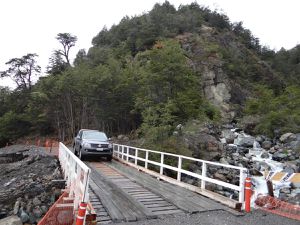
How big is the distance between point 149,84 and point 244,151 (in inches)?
397

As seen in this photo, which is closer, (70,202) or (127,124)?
(70,202)

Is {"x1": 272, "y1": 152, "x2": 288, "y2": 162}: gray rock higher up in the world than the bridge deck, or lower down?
higher up

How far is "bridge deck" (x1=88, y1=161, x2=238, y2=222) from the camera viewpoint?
8.38 meters

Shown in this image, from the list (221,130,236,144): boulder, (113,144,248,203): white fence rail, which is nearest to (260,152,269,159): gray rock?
(113,144,248,203): white fence rail

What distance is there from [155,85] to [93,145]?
1149cm

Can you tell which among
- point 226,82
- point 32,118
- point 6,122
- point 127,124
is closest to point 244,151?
point 127,124

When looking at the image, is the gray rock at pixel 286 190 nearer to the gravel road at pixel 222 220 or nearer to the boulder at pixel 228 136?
Answer: the gravel road at pixel 222 220

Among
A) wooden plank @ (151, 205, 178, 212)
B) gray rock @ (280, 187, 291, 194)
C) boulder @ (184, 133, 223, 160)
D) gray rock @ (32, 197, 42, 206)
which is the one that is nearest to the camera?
wooden plank @ (151, 205, 178, 212)

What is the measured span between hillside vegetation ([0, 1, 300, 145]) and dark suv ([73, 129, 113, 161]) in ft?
10.5

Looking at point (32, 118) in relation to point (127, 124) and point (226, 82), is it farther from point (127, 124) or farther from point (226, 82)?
point (226, 82)

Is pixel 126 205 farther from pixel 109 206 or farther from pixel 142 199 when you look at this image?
pixel 142 199

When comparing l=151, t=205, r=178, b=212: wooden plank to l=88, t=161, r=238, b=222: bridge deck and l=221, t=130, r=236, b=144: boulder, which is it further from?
l=221, t=130, r=236, b=144: boulder

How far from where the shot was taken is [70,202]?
8.89 metres

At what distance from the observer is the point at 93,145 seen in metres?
19.3
